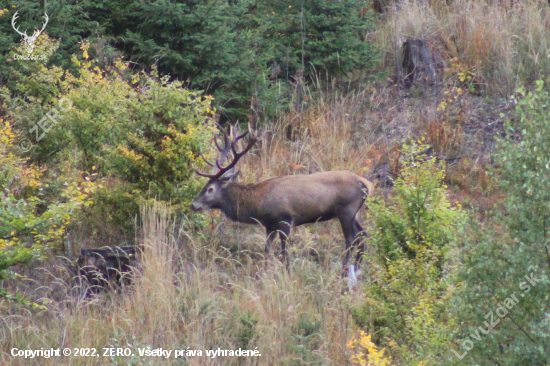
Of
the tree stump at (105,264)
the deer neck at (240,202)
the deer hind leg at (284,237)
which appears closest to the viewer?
the tree stump at (105,264)

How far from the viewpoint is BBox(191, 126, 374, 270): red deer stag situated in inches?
403

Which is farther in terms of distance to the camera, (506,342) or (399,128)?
(399,128)

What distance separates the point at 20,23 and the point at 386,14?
29.1 ft

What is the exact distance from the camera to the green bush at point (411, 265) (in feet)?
22.1

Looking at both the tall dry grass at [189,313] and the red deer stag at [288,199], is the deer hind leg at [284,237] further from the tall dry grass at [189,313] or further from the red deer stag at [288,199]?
the tall dry grass at [189,313]

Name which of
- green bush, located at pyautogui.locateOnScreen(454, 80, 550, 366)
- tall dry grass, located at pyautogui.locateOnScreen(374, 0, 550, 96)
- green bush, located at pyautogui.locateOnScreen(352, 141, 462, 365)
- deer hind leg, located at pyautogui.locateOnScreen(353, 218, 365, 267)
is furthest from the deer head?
tall dry grass, located at pyautogui.locateOnScreen(374, 0, 550, 96)

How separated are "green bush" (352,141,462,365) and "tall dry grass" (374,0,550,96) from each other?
8.37 m

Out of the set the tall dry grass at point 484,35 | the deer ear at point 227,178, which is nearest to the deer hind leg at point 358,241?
the deer ear at point 227,178

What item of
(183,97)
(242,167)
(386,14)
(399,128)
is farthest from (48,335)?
(386,14)

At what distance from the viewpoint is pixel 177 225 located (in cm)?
1027

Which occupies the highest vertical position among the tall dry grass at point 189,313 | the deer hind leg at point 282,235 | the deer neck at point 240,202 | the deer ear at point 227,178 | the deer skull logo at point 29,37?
the deer skull logo at point 29,37

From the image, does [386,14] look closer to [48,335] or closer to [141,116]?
[141,116]

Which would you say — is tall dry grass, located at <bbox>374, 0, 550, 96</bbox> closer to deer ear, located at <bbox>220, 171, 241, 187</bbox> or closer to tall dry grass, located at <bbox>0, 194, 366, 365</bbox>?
deer ear, located at <bbox>220, 171, 241, 187</bbox>

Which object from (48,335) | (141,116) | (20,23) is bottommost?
(48,335)
